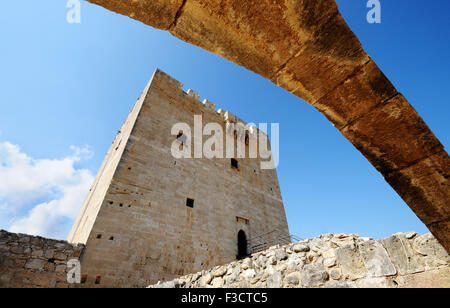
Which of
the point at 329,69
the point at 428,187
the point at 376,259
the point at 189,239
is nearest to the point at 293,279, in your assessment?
the point at 376,259

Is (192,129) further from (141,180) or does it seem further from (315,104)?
(315,104)

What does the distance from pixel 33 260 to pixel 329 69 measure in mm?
7584

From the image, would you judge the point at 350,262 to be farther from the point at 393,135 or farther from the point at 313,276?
the point at 393,135

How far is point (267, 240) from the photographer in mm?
11195

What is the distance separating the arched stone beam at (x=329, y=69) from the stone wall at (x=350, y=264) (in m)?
0.34

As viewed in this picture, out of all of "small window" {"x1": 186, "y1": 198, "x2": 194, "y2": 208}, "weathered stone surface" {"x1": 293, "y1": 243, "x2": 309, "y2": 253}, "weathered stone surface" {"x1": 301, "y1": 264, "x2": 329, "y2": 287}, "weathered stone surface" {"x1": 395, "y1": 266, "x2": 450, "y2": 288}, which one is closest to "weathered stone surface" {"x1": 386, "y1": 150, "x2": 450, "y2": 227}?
"weathered stone surface" {"x1": 395, "y1": 266, "x2": 450, "y2": 288}

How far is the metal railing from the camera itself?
10.4 meters

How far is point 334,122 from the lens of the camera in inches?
75.7

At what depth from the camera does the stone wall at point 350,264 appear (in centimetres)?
203

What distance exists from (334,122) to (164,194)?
7443 millimetres

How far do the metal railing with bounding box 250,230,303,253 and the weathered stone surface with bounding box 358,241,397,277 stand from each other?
7752 millimetres

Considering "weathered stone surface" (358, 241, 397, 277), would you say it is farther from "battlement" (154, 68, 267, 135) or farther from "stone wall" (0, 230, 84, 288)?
"battlement" (154, 68, 267, 135)

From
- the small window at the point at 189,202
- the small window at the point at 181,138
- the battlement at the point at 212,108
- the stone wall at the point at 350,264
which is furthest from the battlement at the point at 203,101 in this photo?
the stone wall at the point at 350,264

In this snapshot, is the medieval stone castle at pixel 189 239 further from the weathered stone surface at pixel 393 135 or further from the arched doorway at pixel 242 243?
the weathered stone surface at pixel 393 135
